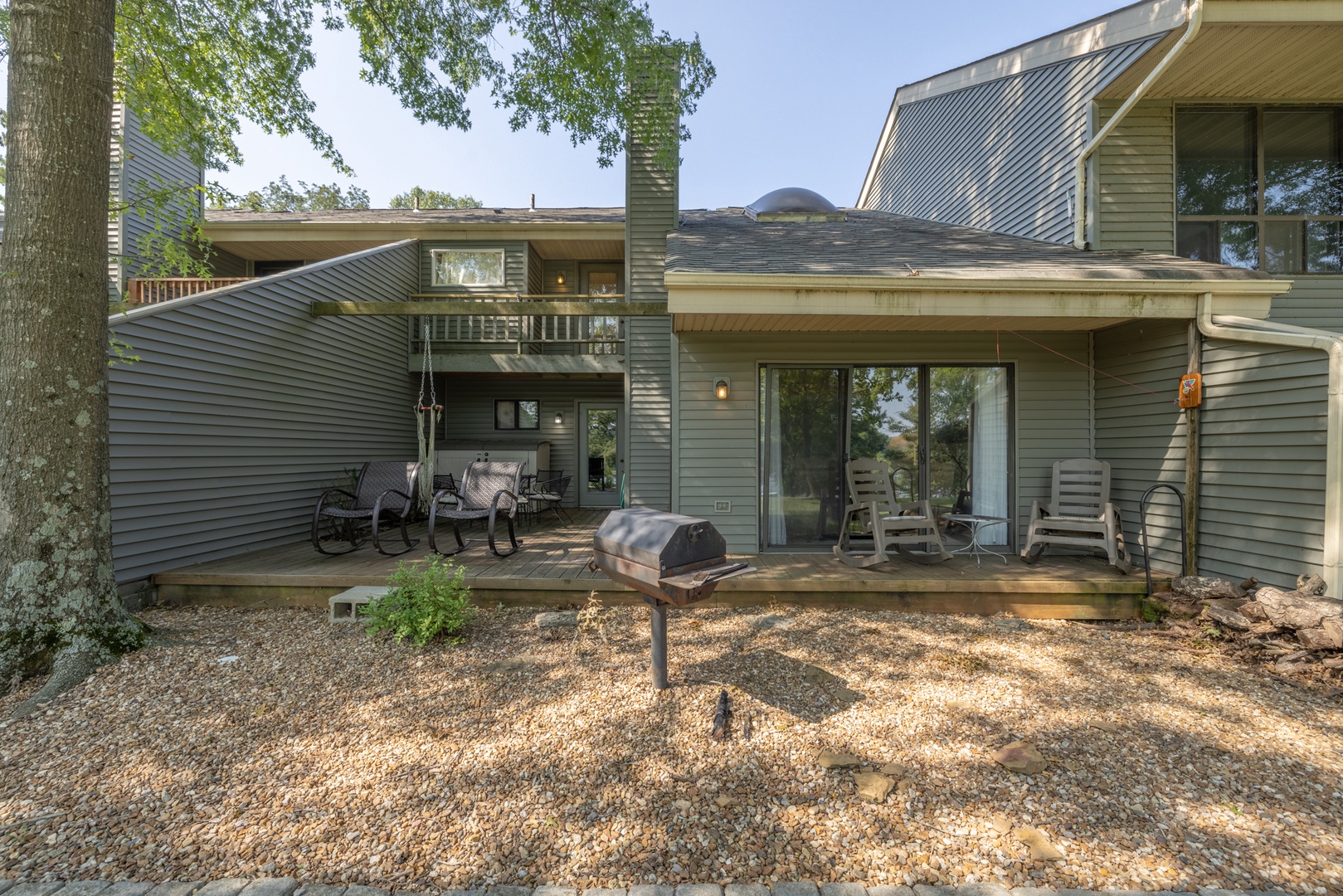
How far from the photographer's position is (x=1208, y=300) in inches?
168

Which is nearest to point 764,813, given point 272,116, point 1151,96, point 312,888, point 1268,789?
point 312,888

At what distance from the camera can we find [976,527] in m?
5.06

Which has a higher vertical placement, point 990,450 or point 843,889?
point 990,450

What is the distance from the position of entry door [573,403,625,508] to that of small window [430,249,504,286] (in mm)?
2918

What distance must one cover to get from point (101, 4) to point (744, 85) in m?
7.68

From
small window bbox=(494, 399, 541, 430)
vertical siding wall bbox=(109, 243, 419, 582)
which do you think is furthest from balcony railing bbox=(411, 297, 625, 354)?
vertical siding wall bbox=(109, 243, 419, 582)

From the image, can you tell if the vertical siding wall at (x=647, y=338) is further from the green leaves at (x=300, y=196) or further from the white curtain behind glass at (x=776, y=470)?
the green leaves at (x=300, y=196)

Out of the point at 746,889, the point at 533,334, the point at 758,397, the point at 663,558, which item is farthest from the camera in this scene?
the point at 533,334

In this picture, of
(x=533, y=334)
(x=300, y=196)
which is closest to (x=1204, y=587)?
(x=533, y=334)

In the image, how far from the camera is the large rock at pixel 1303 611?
323 centimetres

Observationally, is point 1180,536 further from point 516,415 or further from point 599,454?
point 516,415

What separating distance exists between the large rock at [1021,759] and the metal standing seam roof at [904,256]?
3.25 m

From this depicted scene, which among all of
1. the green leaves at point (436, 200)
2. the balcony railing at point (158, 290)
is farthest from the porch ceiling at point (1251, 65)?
the green leaves at point (436, 200)

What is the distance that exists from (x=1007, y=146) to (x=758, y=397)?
5.16m
